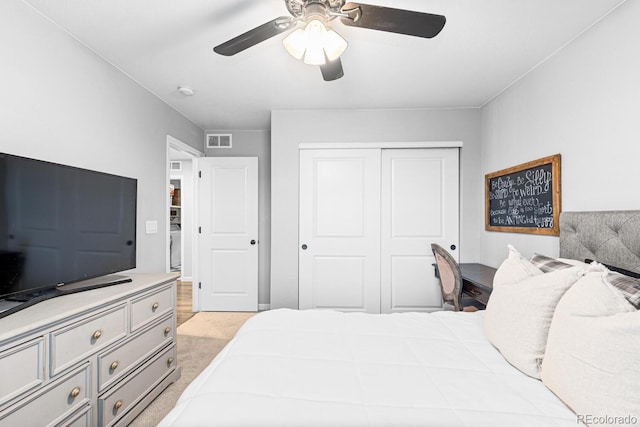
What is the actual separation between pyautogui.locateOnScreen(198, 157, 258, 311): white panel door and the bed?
2548 millimetres

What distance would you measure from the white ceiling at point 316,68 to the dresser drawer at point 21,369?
1.79 metres

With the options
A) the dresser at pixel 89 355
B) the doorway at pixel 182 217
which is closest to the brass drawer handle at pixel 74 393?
the dresser at pixel 89 355

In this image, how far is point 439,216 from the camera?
3328 mm

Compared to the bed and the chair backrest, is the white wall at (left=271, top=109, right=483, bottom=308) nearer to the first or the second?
the chair backrest

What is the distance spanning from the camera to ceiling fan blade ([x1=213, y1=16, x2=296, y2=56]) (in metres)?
1.43

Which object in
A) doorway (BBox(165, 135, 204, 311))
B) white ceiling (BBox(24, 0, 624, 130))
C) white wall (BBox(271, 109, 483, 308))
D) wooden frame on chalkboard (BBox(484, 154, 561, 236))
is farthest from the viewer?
doorway (BBox(165, 135, 204, 311))

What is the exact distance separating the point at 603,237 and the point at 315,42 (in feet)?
6.18

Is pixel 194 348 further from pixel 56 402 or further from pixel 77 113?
pixel 77 113

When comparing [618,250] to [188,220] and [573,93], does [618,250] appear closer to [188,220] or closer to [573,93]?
[573,93]

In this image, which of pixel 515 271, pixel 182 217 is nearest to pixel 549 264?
pixel 515 271

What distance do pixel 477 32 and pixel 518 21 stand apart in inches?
8.7

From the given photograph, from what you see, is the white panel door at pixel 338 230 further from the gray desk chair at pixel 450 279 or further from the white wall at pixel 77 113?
the white wall at pixel 77 113

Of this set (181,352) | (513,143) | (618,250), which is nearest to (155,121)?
(181,352)

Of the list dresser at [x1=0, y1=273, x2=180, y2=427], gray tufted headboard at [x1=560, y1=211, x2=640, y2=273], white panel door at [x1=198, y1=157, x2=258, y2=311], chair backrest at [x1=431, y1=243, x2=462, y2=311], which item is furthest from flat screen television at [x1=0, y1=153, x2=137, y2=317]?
gray tufted headboard at [x1=560, y1=211, x2=640, y2=273]
